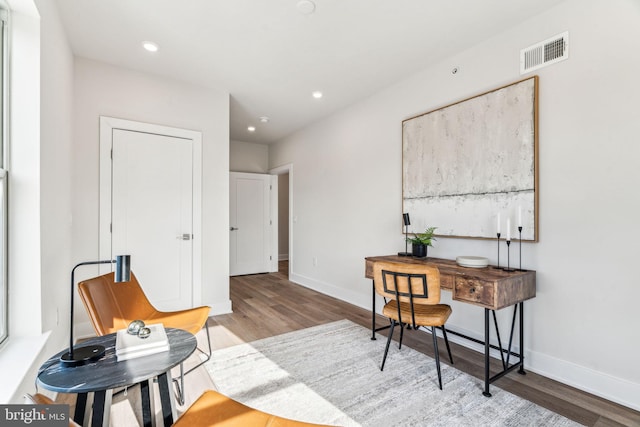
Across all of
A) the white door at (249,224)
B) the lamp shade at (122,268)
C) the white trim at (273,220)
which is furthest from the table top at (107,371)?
the white trim at (273,220)

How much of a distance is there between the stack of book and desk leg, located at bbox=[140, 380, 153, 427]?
0.47 feet

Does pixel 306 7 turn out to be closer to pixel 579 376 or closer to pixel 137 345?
pixel 137 345

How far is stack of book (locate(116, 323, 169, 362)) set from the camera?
4.17 feet

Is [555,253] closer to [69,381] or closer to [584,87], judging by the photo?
[584,87]

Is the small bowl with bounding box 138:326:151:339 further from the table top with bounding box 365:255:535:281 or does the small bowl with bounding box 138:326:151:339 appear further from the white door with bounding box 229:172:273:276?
the white door with bounding box 229:172:273:276

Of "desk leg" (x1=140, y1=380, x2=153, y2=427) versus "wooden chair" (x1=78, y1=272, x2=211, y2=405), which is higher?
"wooden chair" (x1=78, y1=272, x2=211, y2=405)

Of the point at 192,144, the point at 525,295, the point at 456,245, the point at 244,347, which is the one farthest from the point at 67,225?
the point at 525,295

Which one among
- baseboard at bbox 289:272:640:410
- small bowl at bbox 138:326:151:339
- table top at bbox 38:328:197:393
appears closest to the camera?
table top at bbox 38:328:197:393

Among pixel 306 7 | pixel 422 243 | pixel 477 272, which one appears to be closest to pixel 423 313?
pixel 477 272

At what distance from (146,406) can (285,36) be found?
8.73 feet

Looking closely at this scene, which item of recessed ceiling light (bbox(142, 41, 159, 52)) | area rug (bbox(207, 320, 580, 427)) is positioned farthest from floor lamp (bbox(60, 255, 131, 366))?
recessed ceiling light (bbox(142, 41, 159, 52))

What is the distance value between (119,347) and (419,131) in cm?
296

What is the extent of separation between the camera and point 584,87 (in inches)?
81.7

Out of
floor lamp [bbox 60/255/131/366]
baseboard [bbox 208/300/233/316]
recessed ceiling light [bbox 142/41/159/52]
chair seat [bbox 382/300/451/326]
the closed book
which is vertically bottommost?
baseboard [bbox 208/300/233/316]
